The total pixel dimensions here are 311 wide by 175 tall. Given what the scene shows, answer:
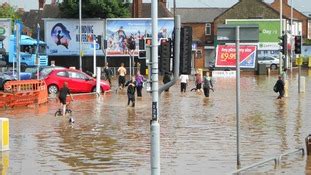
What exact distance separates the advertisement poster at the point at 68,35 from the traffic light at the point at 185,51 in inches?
2269

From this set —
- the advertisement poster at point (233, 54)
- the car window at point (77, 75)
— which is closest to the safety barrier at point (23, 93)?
the car window at point (77, 75)

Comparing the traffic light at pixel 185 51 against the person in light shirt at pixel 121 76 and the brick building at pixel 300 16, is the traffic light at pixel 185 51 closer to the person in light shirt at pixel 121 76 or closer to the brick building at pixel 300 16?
the person in light shirt at pixel 121 76

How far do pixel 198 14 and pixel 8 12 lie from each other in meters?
26.0

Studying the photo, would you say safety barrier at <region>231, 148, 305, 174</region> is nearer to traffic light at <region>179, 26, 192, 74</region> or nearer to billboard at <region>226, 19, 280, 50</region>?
traffic light at <region>179, 26, 192, 74</region>

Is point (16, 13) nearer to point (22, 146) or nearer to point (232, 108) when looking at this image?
point (232, 108)

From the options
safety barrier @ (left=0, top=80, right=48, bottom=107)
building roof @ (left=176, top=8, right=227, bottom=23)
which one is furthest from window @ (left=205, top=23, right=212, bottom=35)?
safety barrier @ (left=0, top=80, right=48, bottom=107)

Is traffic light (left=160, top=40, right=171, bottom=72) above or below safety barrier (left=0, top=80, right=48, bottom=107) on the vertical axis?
above

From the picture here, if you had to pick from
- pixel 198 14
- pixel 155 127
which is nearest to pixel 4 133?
pixel 155 127

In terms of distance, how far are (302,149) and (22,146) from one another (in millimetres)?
7123

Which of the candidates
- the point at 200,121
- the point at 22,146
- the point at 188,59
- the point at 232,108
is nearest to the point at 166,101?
the point at 232,108

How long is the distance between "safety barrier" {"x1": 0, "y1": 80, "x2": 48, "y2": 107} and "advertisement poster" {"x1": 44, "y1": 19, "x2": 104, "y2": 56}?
120 feet

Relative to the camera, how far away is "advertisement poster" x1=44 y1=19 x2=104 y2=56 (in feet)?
233

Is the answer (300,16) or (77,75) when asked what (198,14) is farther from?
(77,75)

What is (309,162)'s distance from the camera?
16.9 metres
